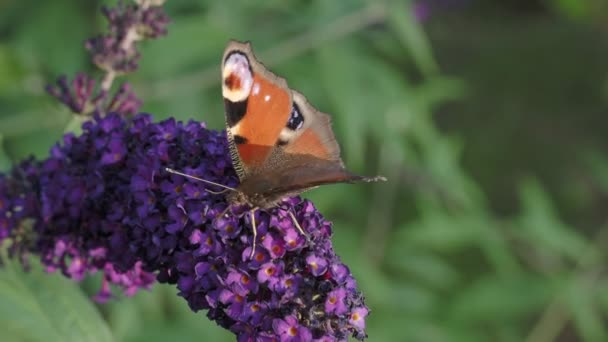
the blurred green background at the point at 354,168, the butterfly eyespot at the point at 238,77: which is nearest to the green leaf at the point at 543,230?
the blurred green background at the point at 354,168

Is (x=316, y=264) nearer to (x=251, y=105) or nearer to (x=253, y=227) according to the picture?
(x=253, y=227)

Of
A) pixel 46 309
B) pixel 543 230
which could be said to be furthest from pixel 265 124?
pixel 543 230

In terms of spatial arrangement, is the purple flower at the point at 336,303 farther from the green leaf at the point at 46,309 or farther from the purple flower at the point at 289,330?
the green leaf at the point at 46,309

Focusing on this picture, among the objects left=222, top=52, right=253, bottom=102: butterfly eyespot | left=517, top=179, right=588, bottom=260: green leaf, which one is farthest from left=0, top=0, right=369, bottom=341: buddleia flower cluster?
left=517, top=179, right=588, bottom=260: green leaf

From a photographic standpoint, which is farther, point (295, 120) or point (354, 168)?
point (354, 168)

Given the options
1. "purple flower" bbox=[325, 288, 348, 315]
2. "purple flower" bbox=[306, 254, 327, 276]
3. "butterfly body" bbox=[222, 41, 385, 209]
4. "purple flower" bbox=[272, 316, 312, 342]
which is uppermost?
"butterfly body" bbox=[222, 41, 385, 209]

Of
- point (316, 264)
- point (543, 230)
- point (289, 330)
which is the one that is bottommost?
point (289, 330)

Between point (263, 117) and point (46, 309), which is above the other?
point (263, 117)

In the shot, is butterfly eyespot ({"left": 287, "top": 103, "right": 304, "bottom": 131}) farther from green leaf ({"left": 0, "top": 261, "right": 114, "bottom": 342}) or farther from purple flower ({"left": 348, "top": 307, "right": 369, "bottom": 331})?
green leaf ({"left": 0, "top": 261, "right": 114, "bottom": 342})
